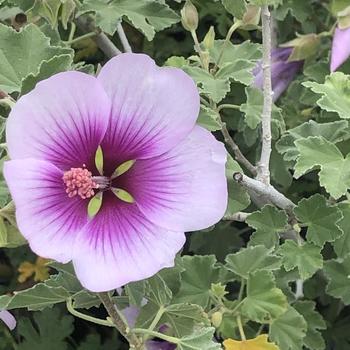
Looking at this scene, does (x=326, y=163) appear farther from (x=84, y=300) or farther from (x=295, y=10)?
(x=295, y=10)

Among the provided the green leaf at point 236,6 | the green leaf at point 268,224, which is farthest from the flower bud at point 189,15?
the green leaf at point 268,224

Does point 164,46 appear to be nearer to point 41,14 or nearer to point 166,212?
point 41,14

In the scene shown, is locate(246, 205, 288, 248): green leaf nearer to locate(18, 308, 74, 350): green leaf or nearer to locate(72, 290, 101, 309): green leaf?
locate(72, 290, 101, 309): green leaf

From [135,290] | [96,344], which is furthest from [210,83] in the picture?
[96,344]

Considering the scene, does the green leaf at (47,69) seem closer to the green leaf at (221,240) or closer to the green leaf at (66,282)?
the green leaf at (66,282)

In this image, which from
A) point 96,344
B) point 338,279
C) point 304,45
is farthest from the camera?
point 96,344

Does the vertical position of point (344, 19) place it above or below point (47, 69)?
below
